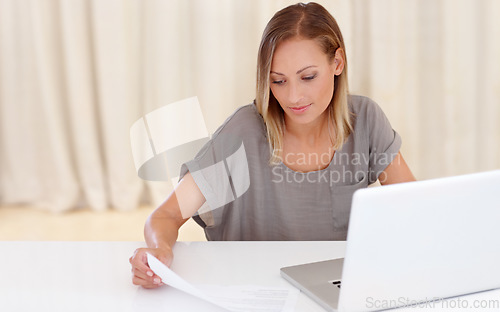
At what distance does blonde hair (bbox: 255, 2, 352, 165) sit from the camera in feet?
4.83

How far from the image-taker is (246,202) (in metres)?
1.57

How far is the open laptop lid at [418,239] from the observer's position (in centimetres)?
83

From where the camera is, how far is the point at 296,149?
157 centimetres

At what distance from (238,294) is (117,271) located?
27cm

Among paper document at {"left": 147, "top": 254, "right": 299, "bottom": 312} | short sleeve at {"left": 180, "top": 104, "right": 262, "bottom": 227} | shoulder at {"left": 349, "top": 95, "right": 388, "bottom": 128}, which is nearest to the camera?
paper document at {"left": 147, "top": 254, "right": 299, "bottom": 312}

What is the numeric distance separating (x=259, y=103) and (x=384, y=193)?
30.1 inches

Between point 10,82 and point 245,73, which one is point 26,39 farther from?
point 245,73

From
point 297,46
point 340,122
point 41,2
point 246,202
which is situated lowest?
point 246,202

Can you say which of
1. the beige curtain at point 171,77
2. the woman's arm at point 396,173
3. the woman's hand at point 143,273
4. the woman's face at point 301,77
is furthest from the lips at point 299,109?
the beige curtain at point 171,77

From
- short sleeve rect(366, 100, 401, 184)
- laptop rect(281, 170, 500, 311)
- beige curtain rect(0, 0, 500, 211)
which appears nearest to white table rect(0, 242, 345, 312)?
laptop rect(281, 170, 500, 311)

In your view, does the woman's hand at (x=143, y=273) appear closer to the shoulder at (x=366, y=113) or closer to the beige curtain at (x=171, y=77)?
the shoulder at (x=366, y=113)

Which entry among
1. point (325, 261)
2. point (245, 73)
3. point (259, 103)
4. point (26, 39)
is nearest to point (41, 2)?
point (26, 39)

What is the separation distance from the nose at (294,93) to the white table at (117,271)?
0.39 metres

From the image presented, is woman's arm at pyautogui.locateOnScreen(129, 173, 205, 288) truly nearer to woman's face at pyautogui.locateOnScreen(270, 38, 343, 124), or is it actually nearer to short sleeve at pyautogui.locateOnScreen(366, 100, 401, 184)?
woman's face at pyautogui.locateOnScreen(270, 38, 343, 124)
